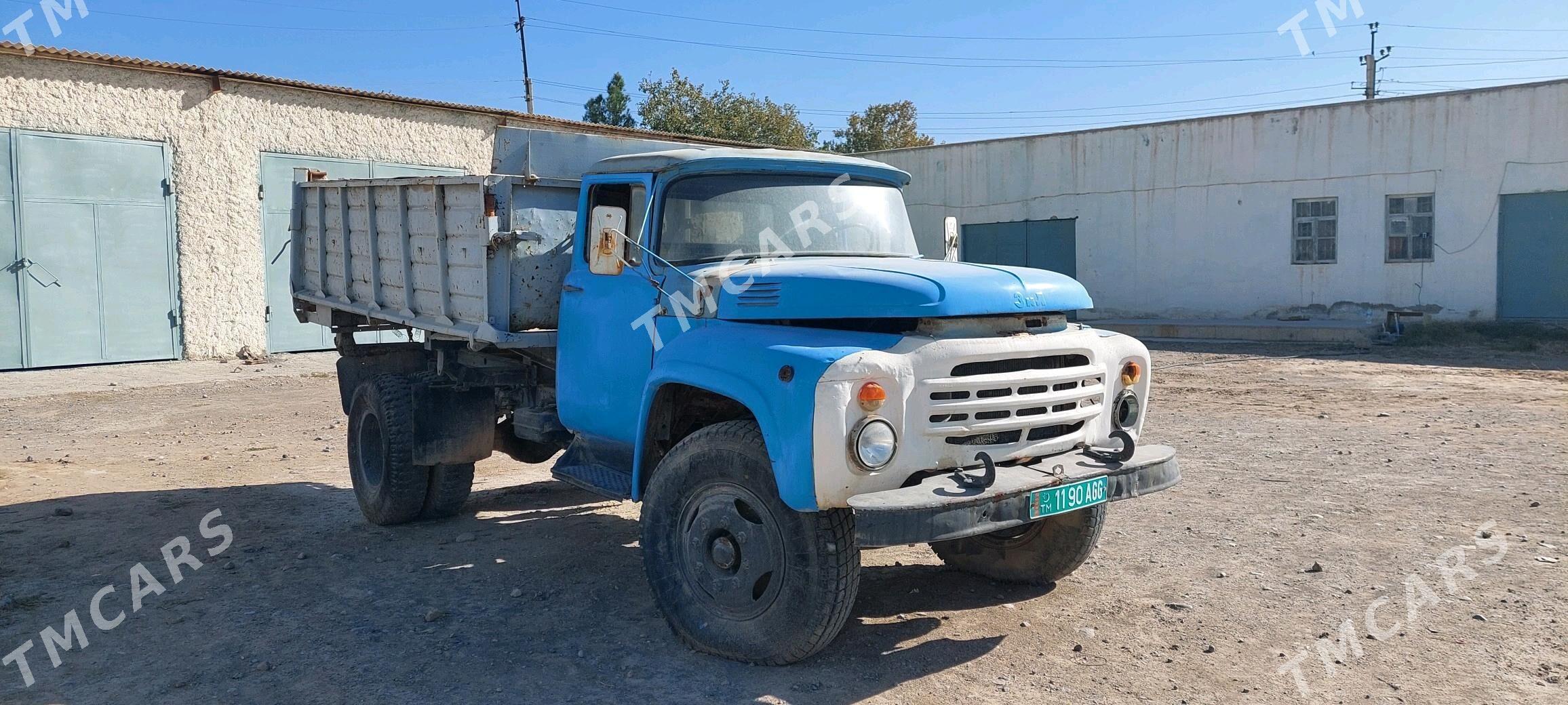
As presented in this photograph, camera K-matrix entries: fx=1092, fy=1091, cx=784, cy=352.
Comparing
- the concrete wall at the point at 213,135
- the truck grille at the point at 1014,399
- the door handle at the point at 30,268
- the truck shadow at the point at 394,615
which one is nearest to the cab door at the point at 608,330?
the truck shadow at the point at 394,615

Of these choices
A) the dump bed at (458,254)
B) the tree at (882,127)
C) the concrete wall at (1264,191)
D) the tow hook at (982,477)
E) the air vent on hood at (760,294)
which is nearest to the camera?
the tow hook at (982,477)

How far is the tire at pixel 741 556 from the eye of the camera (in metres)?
4.07

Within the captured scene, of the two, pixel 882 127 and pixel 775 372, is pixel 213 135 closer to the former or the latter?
pixel 775 372

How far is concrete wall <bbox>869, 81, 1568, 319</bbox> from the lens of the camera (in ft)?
63.8

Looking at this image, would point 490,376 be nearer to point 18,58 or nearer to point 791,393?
point 791,393

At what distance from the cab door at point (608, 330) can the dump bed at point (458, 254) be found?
29 centimetres

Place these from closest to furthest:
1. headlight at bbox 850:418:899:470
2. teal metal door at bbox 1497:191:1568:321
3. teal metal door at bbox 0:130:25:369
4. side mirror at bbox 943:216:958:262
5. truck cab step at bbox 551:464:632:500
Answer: headlight at bbox 850:418:899:470, truck cab step at bbox 551:464:632:500, side mirror at bbox 943:216:958:262, teal metal door at bbox 0:130:25:369, teal metal door at bbox 1497:191:1568:321

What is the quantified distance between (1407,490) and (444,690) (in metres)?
6.21

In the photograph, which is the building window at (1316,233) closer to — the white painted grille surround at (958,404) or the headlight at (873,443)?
the white painted grille surround at (958,404)

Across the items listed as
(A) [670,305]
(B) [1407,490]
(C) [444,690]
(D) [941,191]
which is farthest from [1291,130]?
(C) [444,690]

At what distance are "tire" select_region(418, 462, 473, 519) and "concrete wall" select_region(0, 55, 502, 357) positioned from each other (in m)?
10.6

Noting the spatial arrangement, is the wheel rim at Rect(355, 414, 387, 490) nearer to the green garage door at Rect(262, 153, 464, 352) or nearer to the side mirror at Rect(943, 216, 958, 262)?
the side mirror at Rect(943, 216, 958, 262)

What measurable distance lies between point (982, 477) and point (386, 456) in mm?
4132

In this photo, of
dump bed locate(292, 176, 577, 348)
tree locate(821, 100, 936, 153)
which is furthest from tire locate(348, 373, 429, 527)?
tree locate(821, 100, 936, 153)
